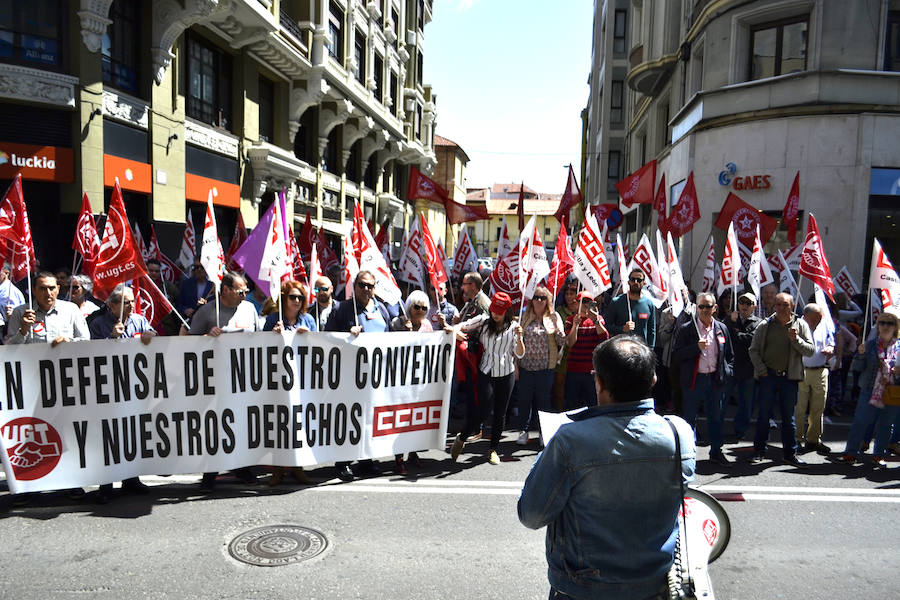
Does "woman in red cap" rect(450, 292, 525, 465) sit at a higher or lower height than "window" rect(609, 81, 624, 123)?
lower

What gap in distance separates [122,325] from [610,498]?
4.91 m

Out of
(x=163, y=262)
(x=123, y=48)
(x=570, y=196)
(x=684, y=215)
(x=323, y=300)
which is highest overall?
(x=123, y=48)

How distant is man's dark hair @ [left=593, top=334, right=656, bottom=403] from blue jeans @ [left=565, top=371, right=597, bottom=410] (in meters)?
5.20

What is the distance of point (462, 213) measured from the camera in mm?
16672

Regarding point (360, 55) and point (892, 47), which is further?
point (360, 55)

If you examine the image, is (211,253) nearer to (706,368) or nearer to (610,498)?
(610,498)

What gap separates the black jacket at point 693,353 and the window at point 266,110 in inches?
606

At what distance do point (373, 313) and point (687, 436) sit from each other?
4.57 meters

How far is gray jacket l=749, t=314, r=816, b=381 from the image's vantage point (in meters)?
6.57

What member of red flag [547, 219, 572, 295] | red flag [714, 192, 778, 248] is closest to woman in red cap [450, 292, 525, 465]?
red flag [547, 219, 572, 295]

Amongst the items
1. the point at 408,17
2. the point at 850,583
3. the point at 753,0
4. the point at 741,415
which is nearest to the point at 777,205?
the point at 753,0

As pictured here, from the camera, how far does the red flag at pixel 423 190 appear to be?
16.3 metres

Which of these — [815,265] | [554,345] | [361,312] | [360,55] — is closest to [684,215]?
[815,265]

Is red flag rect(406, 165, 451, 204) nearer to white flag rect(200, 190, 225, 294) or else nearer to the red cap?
the red cap
